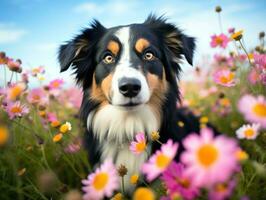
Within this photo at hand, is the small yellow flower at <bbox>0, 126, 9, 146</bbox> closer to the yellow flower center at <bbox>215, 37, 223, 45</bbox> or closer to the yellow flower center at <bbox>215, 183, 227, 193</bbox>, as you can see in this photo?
the yellow flower center at <bbox>215, 183, 227, 193</bbox>

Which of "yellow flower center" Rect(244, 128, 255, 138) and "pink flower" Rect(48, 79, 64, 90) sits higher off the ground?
"pink flower" Rect(48, 79, 64, 90)

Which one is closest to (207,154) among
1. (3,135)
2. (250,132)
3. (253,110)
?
(253,110)

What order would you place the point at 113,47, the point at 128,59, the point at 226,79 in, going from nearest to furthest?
the point at 226,79 < the point at 128,59 < the point at 113,47

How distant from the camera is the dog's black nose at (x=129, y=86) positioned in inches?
84.0

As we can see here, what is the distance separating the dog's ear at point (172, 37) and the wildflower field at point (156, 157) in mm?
382

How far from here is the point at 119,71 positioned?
7.55ft

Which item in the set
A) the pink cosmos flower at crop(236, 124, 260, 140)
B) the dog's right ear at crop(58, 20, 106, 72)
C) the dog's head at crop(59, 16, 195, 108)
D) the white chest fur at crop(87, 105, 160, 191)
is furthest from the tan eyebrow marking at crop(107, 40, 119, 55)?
the pink cosmos flower at crop(236, 124, 260, 140)

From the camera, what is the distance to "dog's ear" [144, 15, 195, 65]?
9.58 feet

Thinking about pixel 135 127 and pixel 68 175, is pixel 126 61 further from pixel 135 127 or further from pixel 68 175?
pixel 68 175

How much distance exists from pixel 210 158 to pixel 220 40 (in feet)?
8.36

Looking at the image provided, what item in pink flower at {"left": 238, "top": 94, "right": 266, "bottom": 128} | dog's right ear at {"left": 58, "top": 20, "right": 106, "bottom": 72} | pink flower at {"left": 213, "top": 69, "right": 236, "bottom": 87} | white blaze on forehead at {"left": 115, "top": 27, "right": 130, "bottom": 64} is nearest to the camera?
pink flower at {"left": 238, "top": 94, "right": 266, "bottom": 128}

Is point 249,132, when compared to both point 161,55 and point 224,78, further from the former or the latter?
point 161,55

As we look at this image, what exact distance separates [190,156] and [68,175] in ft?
7.33

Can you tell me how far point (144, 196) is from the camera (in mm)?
955
